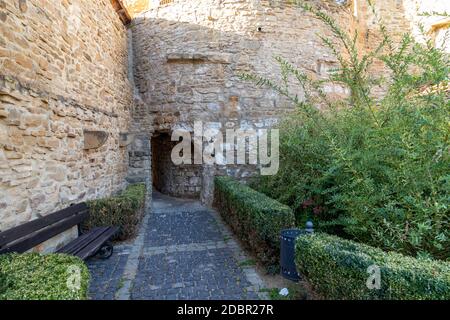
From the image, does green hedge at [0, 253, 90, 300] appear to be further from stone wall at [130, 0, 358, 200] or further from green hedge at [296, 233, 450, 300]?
stone wall at [130, 0, 358, 200]

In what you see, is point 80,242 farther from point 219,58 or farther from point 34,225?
point 219,58

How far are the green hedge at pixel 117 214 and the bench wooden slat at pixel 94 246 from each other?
25cm

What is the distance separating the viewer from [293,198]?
442cm

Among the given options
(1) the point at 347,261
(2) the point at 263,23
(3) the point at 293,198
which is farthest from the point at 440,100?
(2) the point at 263,23

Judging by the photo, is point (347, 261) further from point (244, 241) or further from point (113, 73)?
point (113, 73)

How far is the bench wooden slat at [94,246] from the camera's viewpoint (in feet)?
9.46

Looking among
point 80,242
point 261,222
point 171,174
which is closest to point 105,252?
point 80,242

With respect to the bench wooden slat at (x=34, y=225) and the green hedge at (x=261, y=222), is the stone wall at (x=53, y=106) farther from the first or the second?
the green hedge at (x=261, y=222)

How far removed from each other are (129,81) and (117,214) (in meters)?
3.99

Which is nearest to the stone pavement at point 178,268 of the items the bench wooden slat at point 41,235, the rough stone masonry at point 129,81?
the bench wooden slat at point 41,235

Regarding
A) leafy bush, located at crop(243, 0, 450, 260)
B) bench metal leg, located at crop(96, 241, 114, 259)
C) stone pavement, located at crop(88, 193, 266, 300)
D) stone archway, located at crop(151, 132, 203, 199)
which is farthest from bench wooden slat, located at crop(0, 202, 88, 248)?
stone archway, located at crop(151, 132, 203, 199)

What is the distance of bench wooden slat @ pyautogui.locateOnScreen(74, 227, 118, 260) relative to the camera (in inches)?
114

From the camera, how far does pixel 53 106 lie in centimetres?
311

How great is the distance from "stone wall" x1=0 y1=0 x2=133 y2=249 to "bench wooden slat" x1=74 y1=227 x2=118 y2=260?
422 millimetres
